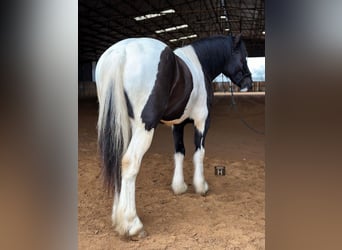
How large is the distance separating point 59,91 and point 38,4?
0.25 m

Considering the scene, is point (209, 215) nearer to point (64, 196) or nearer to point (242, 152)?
point (64, 196)

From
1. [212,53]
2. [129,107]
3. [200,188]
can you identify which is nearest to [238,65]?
[212,53]

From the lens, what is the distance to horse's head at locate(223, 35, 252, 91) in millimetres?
3359

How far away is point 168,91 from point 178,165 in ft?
3.79

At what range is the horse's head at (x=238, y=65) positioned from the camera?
11.0 ft

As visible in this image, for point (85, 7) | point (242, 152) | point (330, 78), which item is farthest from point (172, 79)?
point (85, 7)

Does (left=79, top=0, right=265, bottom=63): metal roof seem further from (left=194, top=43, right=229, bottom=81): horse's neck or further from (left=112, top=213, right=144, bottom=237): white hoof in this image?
(left=112, top=213, right=144, bottom=237): white hoof

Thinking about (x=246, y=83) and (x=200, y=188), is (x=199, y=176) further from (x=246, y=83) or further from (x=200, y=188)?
(x=246, y=83)

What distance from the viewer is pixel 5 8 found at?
0.84 metres

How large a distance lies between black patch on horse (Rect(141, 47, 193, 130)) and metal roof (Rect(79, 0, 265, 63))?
715cm

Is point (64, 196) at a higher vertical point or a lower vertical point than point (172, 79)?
lower

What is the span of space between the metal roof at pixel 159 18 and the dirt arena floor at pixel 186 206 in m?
5.99

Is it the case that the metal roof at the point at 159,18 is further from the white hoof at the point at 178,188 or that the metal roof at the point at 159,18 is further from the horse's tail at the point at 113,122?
the horse's tail at the point at 113,122

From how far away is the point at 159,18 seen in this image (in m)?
15.9
